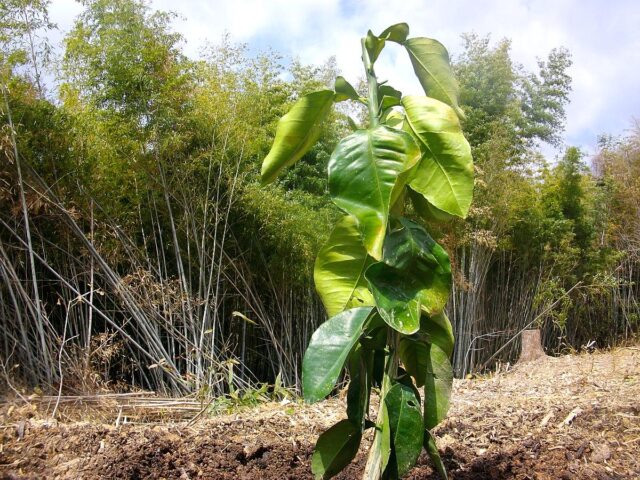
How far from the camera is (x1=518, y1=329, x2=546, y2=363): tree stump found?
19.8 ft

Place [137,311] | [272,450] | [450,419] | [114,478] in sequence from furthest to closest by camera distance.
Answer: [137,311]
[450,419]
[272,450]
[114,478]

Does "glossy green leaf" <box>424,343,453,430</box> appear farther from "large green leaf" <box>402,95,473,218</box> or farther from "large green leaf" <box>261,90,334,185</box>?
"large green leaf" <box>261,90,334,185</box>

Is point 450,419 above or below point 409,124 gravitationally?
below

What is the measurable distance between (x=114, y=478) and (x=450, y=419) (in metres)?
1.21

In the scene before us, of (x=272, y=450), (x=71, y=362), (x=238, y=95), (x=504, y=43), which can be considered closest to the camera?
(x=272, y=450)

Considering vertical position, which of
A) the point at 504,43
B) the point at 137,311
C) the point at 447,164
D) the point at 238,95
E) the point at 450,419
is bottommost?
the point at 450,419

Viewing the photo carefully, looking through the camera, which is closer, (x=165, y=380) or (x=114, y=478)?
(x=114, y=478)

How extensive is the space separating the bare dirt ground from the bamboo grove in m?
1.01

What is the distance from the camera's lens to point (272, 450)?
1786mm

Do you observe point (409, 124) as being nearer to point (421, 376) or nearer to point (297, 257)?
point (421, 376)

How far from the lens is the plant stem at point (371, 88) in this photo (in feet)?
3.87

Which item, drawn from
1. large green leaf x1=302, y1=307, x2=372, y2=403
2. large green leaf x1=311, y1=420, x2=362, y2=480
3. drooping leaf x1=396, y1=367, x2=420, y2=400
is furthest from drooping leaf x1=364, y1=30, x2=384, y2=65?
large green leaf x1=311, y1=420, x2=362, y2=480

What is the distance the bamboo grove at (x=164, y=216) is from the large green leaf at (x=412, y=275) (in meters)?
2.25

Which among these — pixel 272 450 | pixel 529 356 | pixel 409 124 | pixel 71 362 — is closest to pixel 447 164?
pixel 409 124
